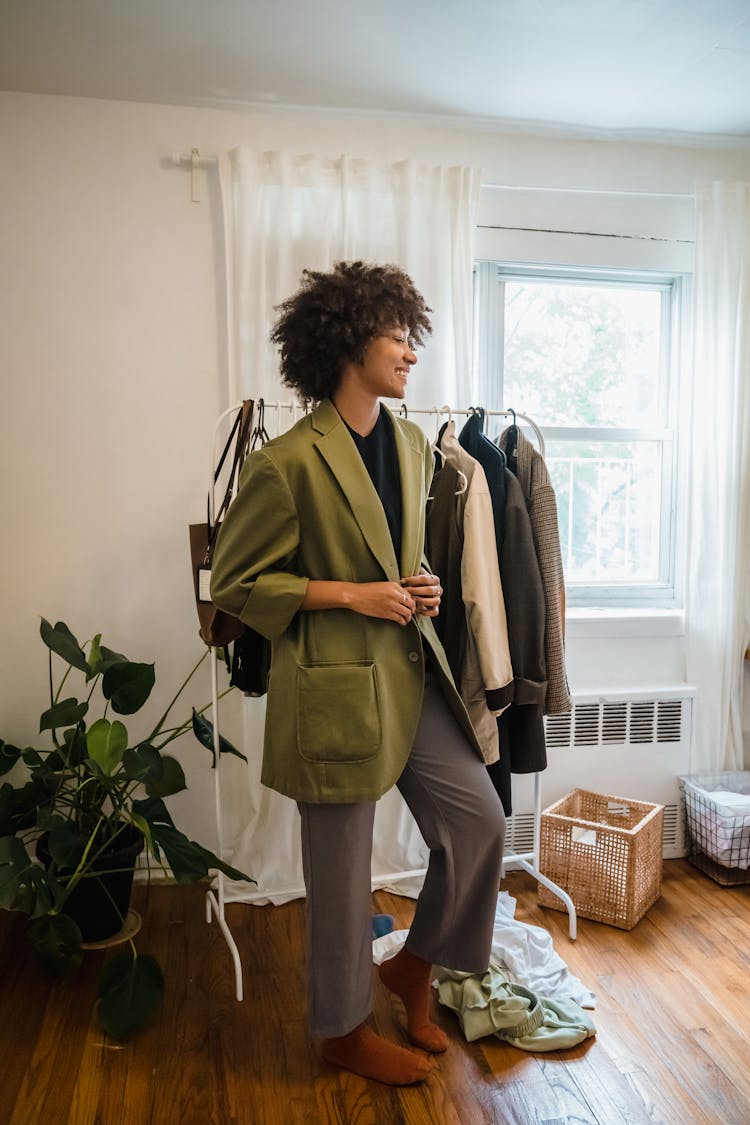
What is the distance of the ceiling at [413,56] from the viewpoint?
215cm

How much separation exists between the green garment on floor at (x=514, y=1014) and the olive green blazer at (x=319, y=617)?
0.67 m

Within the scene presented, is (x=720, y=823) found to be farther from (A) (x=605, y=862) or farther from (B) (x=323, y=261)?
(B) (x=323, y=261)

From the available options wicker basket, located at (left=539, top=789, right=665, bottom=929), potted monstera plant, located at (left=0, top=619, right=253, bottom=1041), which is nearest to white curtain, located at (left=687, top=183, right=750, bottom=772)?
wicker basket, located at (left=539, top=789, right=665, bottom=929)

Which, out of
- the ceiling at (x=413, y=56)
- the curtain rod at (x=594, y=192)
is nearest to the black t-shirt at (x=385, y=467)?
the ceiling at (x=413, y=56)

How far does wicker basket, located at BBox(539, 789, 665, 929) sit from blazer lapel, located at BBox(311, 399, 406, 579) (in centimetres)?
130

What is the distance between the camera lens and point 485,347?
2965 millimetres

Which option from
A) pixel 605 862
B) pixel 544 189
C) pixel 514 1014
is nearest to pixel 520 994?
pixel 514 1014

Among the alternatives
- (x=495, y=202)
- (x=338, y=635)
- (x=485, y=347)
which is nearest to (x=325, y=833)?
(x=338, y=635)

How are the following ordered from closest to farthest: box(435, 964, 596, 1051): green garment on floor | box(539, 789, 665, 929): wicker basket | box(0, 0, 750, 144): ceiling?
box(435, 964, 596, 1051): green garment on floor < box(0, 0, 750, 144): ceiling < box(539, 789, 665, 929): wicker basket

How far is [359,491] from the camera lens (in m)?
1.73

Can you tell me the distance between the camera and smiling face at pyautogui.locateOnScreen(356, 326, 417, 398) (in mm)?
1787

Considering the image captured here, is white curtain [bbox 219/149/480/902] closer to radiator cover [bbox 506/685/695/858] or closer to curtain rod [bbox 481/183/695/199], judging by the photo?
curtain rod [bbox 481/183/695/199]

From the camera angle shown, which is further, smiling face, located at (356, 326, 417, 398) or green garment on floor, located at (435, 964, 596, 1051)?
green garment on floor, located at (435, 964, 596, 1051)

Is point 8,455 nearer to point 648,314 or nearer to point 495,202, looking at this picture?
point 495,202
